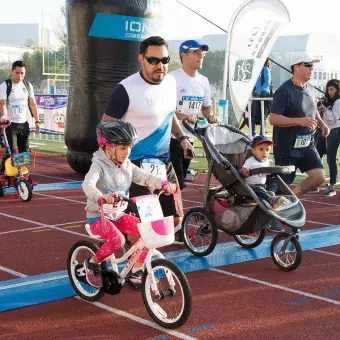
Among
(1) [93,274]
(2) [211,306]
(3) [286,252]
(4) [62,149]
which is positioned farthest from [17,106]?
(4) [62,149]

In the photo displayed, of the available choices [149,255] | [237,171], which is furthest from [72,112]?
[149,255]

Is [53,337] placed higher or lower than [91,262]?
lower

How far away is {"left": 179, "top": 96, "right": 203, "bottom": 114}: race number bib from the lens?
811 cm

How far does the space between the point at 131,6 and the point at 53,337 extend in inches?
310

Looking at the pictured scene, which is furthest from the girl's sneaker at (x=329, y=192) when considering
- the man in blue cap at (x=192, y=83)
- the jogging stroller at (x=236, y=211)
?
the jogging stroller at (x=236, y=211)

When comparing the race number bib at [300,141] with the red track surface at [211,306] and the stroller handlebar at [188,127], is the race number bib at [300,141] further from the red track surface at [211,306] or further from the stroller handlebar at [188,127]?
the stroller handlebar at [188,127]

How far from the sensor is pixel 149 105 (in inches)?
209

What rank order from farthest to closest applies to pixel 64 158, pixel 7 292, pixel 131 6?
pixel 64 158 → pixel 131 6 → pixel 7 292

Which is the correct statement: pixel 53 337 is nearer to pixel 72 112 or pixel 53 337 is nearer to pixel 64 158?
pixel 72 112

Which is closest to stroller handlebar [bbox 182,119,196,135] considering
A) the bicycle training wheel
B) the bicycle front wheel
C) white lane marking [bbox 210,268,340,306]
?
white lane marking [bbox 210,268,340,306]

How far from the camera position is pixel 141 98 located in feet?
17.3

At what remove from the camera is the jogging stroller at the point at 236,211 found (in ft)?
19.3

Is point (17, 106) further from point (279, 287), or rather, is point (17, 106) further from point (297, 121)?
point (279, 287)

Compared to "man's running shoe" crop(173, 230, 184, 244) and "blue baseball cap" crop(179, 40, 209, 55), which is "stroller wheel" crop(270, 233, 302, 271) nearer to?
"man's running shoe" crop(173, 230, 184, 244)
